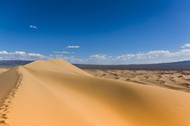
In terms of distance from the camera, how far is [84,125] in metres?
6.80

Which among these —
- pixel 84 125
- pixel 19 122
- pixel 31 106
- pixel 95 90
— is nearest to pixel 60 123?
pixel 84 125

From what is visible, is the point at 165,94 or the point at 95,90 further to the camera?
the point at 95,90

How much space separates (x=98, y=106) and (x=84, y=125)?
3.83 meters

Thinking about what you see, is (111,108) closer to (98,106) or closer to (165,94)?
(98,106)

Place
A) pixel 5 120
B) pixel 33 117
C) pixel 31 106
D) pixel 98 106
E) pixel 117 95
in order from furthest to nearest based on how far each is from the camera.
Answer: pixel 117 95
pixel 98 106
pixel 31 106
pixel 33 117
pixel 5 120

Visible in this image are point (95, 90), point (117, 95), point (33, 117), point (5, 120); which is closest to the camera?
point (5, 120)

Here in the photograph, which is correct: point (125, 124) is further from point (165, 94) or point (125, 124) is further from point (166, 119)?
point (165, 94)

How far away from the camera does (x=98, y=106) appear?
10.6 m

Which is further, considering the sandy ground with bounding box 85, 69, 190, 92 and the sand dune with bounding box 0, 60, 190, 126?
the sandy ground with bounding box 85, 69, 190, 92

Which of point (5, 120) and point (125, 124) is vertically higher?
point (5, 120)

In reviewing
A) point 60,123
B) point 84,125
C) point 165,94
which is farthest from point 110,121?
point 165,94

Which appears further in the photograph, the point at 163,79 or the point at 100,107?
the point at 163,79

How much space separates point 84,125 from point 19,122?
188 centimetres

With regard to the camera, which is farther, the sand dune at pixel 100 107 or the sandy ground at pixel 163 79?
the sandy ground at pixel 163 79
